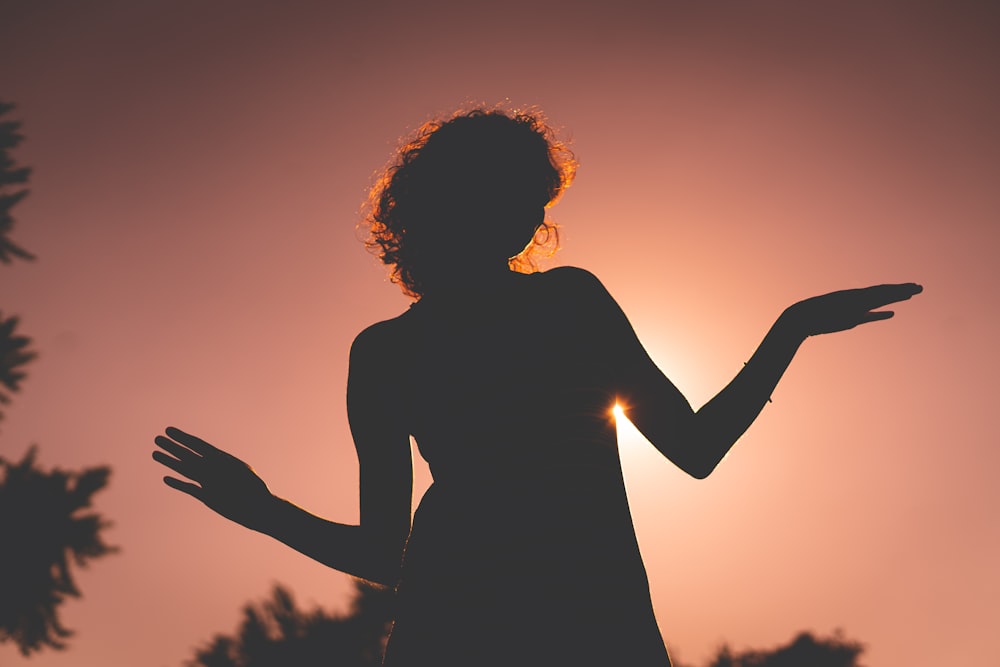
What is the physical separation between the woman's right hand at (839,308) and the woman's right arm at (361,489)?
87cm

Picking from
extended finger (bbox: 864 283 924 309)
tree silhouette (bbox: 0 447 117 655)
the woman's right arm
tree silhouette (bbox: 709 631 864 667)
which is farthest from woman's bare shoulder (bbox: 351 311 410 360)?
tree silhouette (bbox: 709 631 864 667)

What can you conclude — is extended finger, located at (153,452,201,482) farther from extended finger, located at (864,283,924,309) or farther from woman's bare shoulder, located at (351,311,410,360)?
extended finger, located at (864,283,924,309)

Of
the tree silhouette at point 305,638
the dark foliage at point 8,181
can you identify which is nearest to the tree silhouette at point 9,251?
the dark foliage at point 8,181

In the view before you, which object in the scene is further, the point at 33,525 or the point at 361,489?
the point at 33,525

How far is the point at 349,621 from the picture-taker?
20828mm

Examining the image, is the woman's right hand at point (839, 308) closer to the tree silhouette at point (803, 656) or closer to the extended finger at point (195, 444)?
the extended finger at point (195, 444)

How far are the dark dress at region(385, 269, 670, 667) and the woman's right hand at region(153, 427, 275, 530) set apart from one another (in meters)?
0.36

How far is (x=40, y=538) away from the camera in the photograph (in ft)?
33.0

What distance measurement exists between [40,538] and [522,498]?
38.4 ft

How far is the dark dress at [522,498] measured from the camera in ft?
3.62

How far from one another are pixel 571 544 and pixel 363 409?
1.97 feet

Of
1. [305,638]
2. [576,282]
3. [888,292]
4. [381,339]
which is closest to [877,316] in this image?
[888,292]

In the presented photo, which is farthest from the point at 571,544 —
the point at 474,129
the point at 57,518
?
the point at 57,518

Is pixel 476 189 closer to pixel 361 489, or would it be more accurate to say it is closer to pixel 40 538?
pixel 361 489
